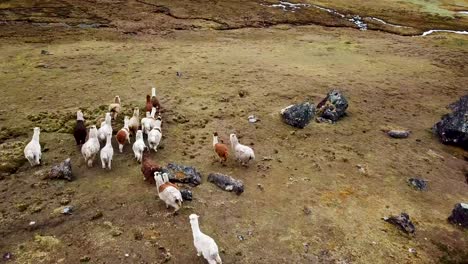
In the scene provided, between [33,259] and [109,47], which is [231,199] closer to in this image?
[33,259]

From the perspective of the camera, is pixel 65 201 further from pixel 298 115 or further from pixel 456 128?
pixel 456 128

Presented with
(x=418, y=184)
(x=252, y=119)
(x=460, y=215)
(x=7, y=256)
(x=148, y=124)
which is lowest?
(x=418, y=184)

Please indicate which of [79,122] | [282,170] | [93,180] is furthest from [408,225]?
[79,122]

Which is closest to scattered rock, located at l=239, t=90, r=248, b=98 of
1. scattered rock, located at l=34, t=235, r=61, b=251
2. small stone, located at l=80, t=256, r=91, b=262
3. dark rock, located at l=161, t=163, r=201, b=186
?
dark rock, located at l=161, t=163, r=201, b=186

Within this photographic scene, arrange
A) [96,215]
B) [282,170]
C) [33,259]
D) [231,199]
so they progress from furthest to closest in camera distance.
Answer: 1. [282,170]
2. [231,199]
3. [96,215]
4. [33,259]

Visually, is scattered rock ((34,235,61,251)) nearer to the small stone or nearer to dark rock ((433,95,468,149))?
the small stone

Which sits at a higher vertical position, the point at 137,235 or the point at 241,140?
the point at 137,235

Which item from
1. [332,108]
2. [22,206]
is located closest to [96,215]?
[22,206]
